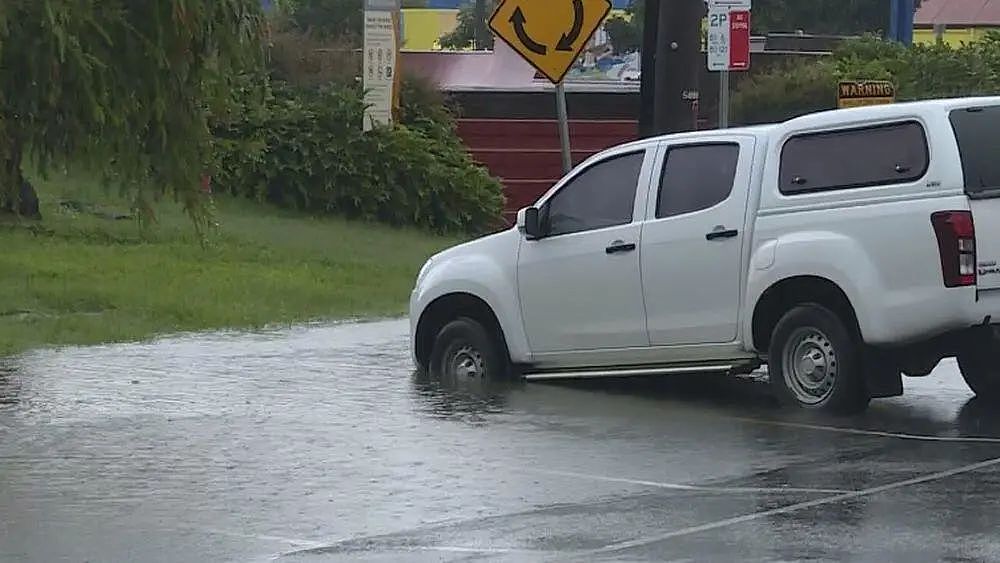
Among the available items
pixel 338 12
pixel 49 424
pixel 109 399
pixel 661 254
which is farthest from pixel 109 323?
pixel 338 12

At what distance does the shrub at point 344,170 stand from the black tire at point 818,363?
16877 millimetres

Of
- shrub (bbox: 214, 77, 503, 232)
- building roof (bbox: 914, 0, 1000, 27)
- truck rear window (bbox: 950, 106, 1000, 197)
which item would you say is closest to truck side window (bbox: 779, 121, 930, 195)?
truck rear window (bbox: 950, 106, 1000, 197)

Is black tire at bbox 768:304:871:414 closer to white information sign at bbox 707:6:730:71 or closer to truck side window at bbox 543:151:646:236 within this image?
truck side window at bbox 543:151:646:236

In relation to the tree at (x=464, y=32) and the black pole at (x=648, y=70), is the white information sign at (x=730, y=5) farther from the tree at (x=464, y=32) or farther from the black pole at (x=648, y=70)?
the tree at (x=464, y=32)

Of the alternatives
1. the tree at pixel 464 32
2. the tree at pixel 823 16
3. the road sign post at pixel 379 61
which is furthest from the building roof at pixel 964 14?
the road sign post at pixel 379 61

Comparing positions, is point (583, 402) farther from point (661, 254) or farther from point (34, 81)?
point (34, 81)

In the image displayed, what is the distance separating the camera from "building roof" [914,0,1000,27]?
69250 mm

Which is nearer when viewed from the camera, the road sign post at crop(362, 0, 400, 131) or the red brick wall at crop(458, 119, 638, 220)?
the road sign post at crop(362, 0, 400, 131)

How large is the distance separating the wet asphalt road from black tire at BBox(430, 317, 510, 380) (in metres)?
0.16

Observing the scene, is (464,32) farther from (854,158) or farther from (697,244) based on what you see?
(854,158)

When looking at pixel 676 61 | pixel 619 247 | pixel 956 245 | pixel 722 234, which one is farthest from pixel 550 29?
pixel 956 245

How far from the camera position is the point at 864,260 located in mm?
11242

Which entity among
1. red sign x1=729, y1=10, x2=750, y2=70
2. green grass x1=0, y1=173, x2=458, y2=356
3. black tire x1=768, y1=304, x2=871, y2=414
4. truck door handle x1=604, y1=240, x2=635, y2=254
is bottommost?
green grass x1=0, y1=173, x2=458, y2=356

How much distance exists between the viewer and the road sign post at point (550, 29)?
17172mm
